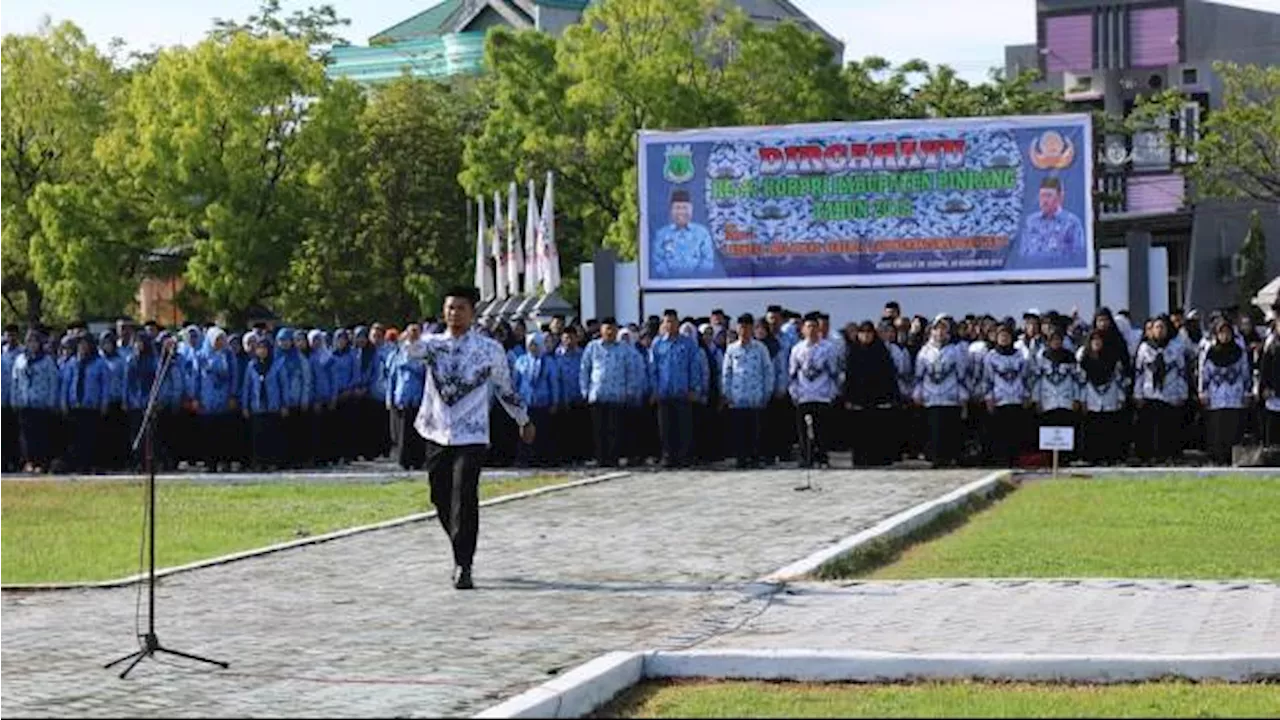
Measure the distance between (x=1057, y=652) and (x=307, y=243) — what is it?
45.3 meters

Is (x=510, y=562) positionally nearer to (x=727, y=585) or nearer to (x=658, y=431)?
(x=727, y=585)

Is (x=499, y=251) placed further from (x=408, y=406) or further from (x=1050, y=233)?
(x=408, y=406)

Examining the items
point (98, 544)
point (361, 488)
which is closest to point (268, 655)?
point (98, 544)

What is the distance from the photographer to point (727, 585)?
13781mm

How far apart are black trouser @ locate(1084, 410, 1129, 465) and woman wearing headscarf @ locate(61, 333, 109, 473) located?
11.9m

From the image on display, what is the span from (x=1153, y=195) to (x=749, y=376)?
5012 cm

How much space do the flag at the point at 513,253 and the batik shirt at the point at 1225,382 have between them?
25567 mm

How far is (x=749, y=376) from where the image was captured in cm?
2592

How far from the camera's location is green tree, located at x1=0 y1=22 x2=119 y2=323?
188 ft

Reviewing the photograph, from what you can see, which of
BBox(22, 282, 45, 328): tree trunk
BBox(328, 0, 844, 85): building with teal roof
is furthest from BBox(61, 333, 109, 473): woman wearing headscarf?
BBox(328, 0, 844, 85): building with teal roof

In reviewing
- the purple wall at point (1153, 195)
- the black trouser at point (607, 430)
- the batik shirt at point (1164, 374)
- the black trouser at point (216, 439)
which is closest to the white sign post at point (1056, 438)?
the batik shirt at point (1164, 374)

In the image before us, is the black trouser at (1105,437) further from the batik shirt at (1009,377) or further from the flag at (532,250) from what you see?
the flag at (532,250)

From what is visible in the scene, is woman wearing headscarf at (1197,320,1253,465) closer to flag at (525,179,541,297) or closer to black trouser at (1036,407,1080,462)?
black trouser at (1036,407,1080,462)

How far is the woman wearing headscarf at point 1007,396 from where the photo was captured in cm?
2522
